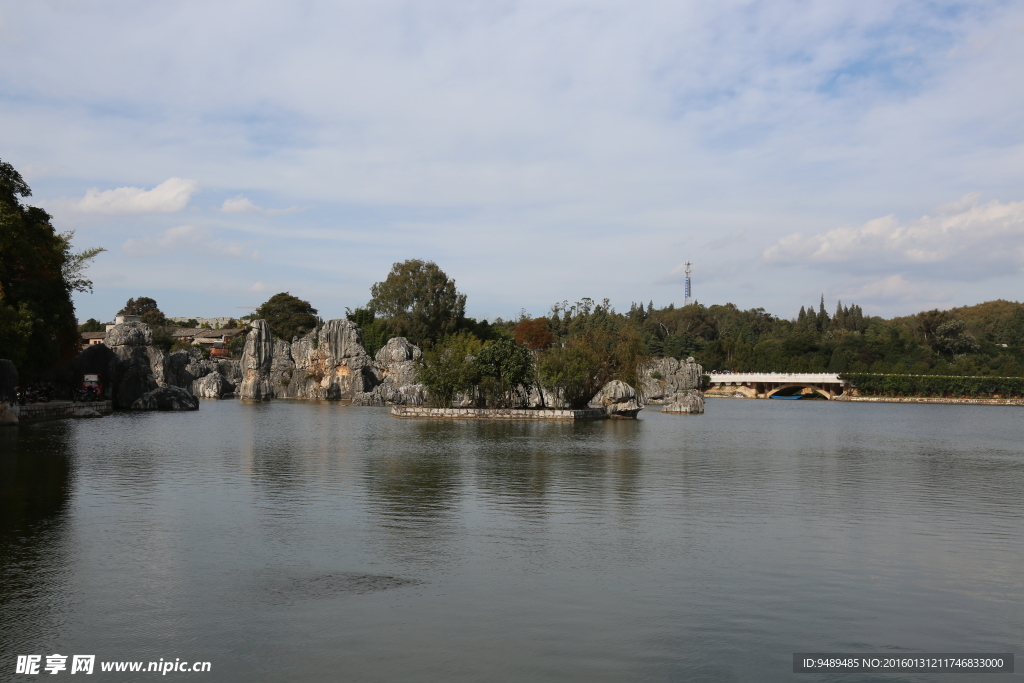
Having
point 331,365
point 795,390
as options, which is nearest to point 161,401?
point 331,365

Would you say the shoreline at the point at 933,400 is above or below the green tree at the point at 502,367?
below

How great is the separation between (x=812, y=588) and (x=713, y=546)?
8.72 ft

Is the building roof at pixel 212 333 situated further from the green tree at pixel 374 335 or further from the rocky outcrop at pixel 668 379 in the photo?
the rocky outcrop at pixel 668 379

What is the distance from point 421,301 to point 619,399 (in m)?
48.3

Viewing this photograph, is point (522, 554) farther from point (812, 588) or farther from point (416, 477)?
point (416, 477)

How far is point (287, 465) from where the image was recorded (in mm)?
25141

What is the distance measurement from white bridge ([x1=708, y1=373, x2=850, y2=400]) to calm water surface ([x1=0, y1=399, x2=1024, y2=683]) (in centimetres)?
9146

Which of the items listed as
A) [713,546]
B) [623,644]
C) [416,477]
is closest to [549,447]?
[416,477]

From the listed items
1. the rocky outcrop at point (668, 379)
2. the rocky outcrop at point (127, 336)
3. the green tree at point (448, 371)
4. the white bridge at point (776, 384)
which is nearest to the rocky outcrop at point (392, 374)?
the green tree at point (448, 371)

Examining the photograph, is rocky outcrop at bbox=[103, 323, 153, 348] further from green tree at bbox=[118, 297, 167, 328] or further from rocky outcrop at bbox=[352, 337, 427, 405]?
green tree at bbox=[118, 297, 167, 328]

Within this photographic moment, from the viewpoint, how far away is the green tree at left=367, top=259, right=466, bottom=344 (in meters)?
97.6

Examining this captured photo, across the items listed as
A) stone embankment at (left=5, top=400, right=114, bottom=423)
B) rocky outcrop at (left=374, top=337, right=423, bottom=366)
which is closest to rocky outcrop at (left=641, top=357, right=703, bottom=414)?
rocky outcrop at (left=374, top=337, right=423, bottom=366)

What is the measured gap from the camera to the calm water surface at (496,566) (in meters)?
8.66

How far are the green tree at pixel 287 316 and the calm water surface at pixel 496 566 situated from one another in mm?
82766
